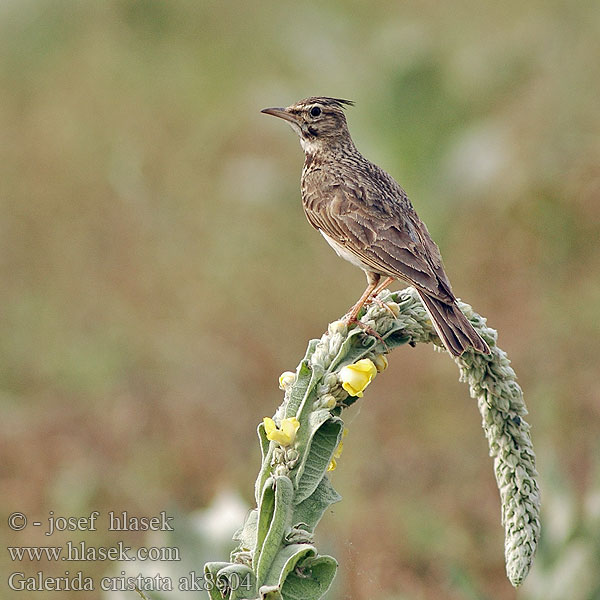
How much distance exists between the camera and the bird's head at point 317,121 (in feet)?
14.1

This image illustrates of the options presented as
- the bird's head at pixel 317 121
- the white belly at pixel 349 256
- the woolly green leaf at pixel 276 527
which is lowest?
the woolly green leaf at pixel 276 527

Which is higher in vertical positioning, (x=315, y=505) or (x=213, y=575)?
(x=315, y=505)

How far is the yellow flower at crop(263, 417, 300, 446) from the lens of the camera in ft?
5.87

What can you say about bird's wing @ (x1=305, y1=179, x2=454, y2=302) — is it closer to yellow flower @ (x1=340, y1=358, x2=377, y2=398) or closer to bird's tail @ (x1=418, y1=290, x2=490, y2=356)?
bird's tail @ (x1=418, y1=290, x2=490, y2=356)

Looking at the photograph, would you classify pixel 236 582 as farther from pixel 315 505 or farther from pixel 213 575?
pixel 315 505

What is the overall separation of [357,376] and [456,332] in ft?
1.36

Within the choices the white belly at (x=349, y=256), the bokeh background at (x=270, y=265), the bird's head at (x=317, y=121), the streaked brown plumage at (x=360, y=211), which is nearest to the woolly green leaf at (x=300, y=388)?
the streaked brown plumage at (x=360, y=211)

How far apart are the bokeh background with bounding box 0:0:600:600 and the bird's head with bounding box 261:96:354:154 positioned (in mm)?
1519

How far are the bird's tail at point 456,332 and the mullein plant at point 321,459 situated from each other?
2 cm

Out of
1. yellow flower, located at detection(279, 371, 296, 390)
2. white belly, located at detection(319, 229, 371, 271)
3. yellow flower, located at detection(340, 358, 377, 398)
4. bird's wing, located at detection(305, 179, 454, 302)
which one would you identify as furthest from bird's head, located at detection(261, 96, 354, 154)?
yellow flower, located at detection(340, 358, 377, 398)

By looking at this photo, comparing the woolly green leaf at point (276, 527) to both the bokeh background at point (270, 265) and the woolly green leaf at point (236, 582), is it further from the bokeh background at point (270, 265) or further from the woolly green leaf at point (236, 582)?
the bokeh background at point (270, 265)

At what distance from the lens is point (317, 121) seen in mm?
4328

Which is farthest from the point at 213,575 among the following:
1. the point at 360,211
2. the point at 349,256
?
the point at 360,211

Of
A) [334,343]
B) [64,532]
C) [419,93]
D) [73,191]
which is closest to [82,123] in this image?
[73,191]
